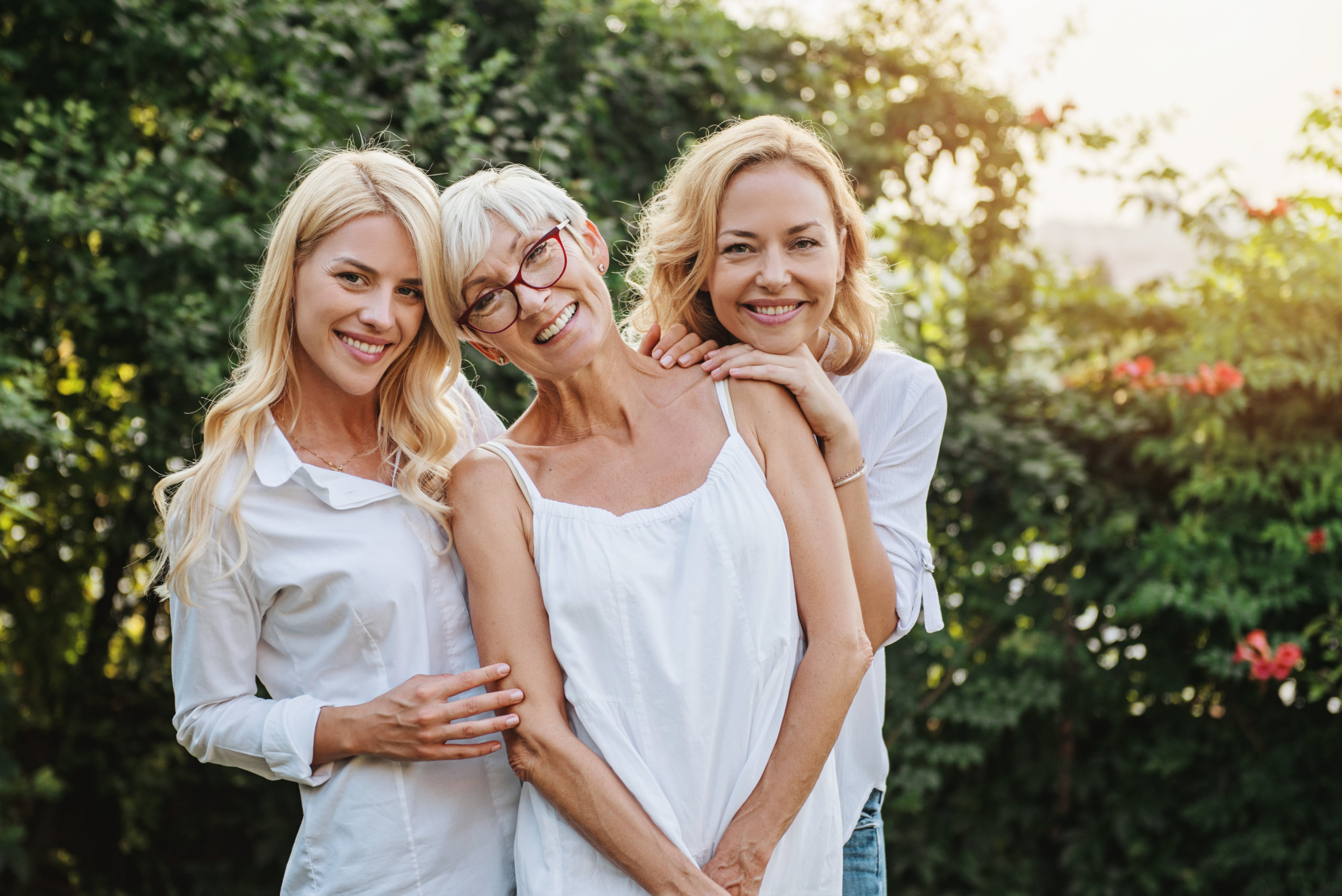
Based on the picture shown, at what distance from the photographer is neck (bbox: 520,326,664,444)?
2055 millimetres

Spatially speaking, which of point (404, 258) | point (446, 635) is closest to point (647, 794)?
point (446, 635)

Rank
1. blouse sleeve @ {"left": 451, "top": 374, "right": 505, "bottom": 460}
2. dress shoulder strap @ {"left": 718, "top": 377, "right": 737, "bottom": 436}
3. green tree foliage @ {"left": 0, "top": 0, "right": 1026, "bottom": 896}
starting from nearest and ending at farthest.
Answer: dress shoulder strap @ {"left": 718, "top": 377, "right": 737, "bottom": 436} → blouse sleeve @ {"left": 451, "top": 374, "right": 505, "bottom": 460} → green tree foliage @ {"left": 0, "top": 0, "right": 1026, "bottom": 896}

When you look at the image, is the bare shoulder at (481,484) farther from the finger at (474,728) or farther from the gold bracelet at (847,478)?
the gold bracelet at (847,478)

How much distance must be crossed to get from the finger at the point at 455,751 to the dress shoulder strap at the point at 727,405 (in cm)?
69

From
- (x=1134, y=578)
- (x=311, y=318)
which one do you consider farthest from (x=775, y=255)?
(x=1134, y=578)

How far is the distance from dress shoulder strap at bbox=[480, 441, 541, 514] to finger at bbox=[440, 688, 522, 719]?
0.31m

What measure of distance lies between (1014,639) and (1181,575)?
590 mm

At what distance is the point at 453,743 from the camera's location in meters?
1.91

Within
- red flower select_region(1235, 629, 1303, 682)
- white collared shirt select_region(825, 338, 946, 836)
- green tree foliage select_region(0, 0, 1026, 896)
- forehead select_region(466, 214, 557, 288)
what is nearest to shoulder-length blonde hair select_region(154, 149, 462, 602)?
forehead select_region(466, 214, 557, 288)

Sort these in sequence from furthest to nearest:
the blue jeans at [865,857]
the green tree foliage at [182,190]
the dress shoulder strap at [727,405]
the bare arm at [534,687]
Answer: the green tree foliage at [182,190], the blue jeans at [865,857], the dress shoulder strap at [727,405], the bare arm at [534,687]

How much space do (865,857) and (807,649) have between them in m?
0.60

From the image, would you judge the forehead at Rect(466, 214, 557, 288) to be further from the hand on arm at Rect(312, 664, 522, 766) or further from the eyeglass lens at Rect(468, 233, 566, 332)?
the hand on arm at Rect(312, 664, 522, 766)

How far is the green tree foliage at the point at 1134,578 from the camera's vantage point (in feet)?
12.1

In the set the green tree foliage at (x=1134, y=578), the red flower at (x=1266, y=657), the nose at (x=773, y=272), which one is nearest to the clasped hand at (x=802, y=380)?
the nose at (x=773, y=272)
